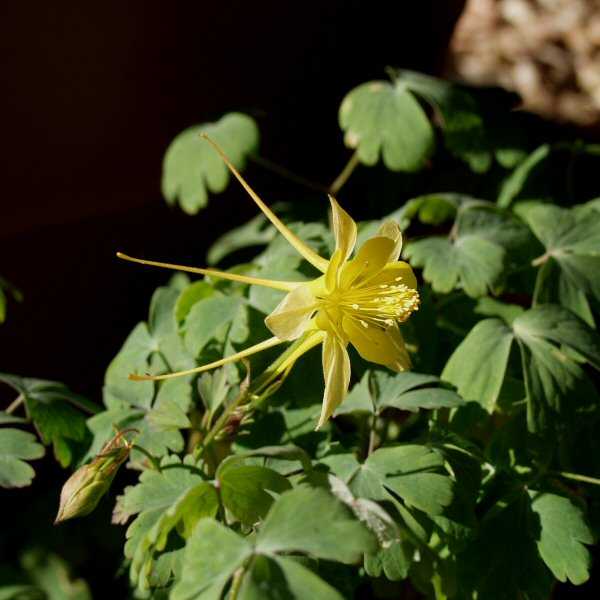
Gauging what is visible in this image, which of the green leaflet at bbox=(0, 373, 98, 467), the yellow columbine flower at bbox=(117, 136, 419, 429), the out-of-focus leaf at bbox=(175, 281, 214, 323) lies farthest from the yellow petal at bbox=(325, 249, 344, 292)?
the green leaflet at bbox=(0, 373, 98, 467)

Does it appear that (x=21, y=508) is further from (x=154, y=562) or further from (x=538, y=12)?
(x=538, y=12)

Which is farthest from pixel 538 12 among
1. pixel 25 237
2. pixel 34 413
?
pixel 34 413

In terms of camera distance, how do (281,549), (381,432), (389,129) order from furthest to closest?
(389,129) → (381,432) → (281,549)

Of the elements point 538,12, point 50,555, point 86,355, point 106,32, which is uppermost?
point 106,32

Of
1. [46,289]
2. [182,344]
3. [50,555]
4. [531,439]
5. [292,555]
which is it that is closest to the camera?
[292,555]

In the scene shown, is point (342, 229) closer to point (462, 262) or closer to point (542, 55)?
point (462, 262)

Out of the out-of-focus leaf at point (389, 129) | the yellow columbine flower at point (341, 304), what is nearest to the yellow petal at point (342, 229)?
the yellow columbine flower at point (341, 304)

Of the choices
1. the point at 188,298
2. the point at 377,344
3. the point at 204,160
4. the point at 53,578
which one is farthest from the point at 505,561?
the point at 53,578
